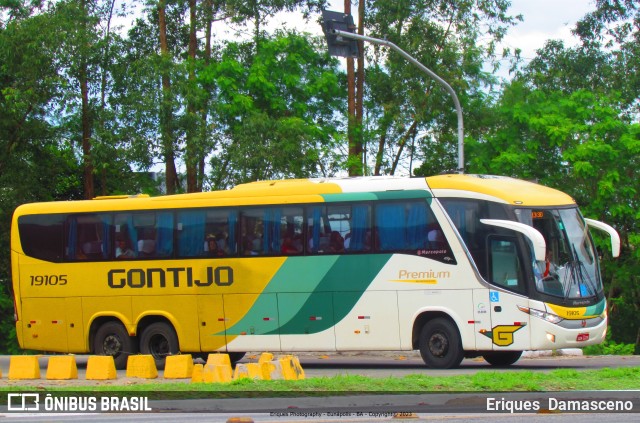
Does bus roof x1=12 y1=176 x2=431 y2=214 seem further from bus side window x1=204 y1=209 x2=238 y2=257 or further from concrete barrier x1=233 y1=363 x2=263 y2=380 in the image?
concrete barrier x1=233 y1=363 x2=263 y2=380

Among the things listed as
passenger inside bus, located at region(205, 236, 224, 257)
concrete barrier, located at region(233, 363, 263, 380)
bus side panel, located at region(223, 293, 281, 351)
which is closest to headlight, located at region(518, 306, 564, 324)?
bus side panel, located at region(223, 293, 281, 351)

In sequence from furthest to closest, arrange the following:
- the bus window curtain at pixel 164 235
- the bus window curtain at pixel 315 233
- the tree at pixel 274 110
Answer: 1. the tree at pixel 274 110
2. the bus window curtain at pixel 164 235
3. the bus window curtain at pixel 315 233

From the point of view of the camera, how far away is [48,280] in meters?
22.9

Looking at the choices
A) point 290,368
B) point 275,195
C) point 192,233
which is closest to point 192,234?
point 192,233

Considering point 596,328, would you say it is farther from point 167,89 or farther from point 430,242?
point 167,89

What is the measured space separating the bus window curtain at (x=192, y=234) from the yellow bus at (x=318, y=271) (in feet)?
0.09

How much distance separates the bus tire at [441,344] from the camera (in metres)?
19.6

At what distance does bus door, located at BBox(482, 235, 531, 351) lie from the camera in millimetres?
19016

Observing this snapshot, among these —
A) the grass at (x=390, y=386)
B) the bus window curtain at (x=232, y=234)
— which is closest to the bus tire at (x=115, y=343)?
the bus window curtain at (x=232, y=234)

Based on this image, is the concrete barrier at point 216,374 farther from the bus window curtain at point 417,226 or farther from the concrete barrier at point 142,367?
the bus window curtain at point 417,226

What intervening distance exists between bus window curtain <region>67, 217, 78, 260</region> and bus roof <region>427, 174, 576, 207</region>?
779cm

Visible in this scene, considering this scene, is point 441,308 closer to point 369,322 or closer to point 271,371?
point 369,322

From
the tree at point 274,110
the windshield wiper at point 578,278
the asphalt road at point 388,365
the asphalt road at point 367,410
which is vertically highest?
the tree at point 274,110

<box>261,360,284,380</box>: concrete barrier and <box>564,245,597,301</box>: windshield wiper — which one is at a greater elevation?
<box>564,245,597,301</box>: windshield wiper
